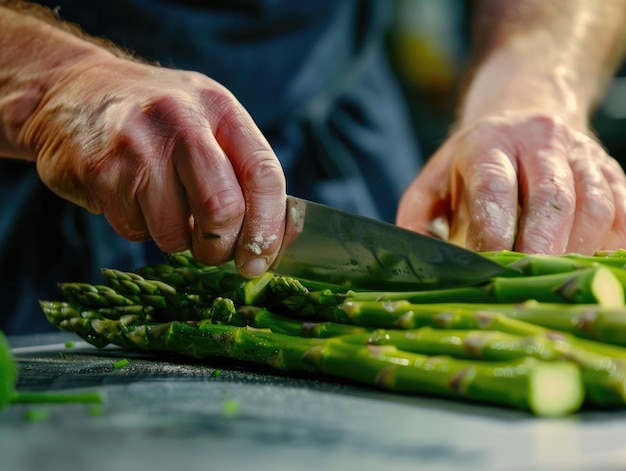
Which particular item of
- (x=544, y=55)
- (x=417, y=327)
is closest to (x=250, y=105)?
(x=544, y=55)

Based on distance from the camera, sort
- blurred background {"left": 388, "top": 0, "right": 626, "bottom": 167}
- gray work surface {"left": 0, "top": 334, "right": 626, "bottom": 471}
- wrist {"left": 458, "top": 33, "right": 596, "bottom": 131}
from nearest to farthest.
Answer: gray work surface {"left": 0, "top": 334, "right": 626, "bottom": 471} < wrist {"left": 458, "top": 33, "right": 596, "bottom": 131} < blurred background {"left": 388, "top": 0, "right": 626, "bottom": 167}

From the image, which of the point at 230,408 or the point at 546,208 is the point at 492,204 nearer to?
the point at 546,208

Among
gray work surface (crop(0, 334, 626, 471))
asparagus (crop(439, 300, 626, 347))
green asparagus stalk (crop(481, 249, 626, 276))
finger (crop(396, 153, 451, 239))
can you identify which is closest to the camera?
gray work surface (crop(0, 334, 626, 471))

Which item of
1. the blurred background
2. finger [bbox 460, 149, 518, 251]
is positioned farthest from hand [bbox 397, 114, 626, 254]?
the blurred background

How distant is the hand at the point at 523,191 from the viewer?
235cm

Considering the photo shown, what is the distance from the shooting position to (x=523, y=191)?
8.10 feet

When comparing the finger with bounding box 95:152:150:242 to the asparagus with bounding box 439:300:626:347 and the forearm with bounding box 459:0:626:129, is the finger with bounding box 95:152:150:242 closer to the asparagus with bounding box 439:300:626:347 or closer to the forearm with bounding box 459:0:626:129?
the asparagus with bounding box 439:300:626:347

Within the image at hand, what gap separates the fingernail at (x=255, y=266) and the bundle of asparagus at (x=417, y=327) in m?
0.09

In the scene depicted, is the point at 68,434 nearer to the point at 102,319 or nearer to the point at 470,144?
the point at 102,319

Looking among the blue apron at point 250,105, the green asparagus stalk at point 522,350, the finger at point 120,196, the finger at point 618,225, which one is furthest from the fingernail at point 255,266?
the blue apron at point 250,105

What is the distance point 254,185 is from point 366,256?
1.17ft

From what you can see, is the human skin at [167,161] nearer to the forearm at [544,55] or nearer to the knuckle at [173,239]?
the knuckle at [173,239]

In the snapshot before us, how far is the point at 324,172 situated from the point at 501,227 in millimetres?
1501

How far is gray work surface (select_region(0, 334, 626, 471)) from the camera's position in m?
1.14
